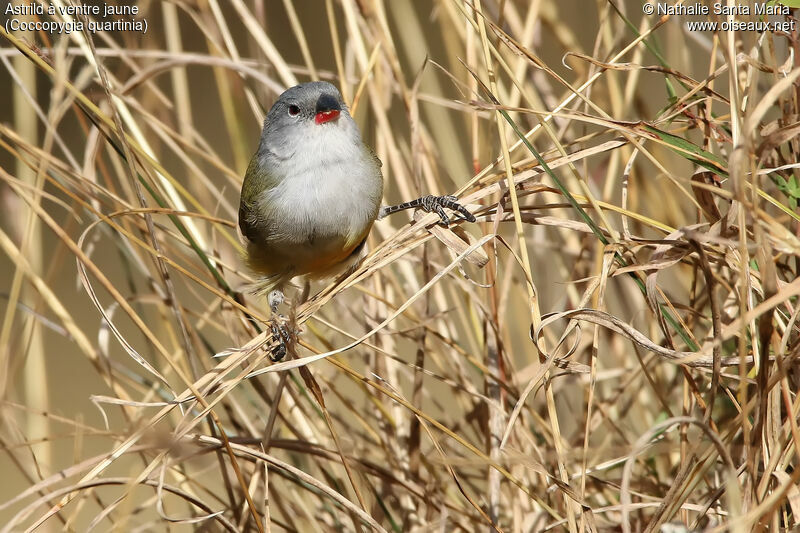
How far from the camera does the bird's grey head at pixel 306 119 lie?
2.01m

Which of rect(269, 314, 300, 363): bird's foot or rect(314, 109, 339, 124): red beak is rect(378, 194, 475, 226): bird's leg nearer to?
rect(314, 109, 339, 124): red beak

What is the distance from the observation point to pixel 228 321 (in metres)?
2.08

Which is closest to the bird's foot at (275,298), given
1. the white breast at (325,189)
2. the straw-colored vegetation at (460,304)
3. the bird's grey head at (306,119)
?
the straw-colored vegetation at (460,304)

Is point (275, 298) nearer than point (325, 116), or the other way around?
point (325, 116)

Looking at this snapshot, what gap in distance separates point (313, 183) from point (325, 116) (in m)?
0.17

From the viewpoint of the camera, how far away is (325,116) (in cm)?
202

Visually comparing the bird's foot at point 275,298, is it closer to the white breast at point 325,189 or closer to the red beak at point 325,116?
the white breast at point 325,189

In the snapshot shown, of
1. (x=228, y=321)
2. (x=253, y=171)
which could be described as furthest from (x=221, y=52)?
(x=228, y=321)

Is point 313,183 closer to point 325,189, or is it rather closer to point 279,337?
point 325,189

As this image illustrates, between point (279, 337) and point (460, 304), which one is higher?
point (279, 337)

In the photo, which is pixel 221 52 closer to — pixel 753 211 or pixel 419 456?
pixel 419 456

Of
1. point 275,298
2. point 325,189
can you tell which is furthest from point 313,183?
point 275,298

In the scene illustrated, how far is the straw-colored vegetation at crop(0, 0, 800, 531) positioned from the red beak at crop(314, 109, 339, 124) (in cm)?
10

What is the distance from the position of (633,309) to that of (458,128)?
240cm
